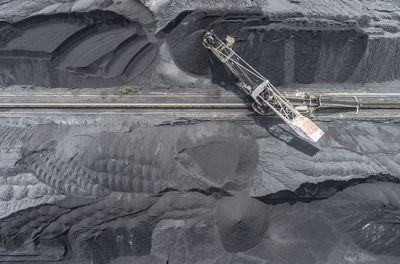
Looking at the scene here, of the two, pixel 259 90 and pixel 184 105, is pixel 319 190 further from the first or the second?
pixel 184 105

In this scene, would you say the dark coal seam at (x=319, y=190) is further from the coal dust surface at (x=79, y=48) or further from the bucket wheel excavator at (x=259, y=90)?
the coal dust surface at (x=79, y=48)

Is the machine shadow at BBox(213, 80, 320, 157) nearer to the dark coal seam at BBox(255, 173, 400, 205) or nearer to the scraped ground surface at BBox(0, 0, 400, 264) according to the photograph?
the scraped ground surface at BBox(0, 0, 400, 264)

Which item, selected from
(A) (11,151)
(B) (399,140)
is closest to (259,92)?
(B) (399,140)

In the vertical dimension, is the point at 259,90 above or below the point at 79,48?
below

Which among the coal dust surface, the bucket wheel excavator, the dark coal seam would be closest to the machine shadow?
the bucket wheel excavator

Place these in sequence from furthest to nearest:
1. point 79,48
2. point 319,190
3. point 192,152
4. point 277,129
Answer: point 79,48 → point 277,129 → point 319,190 → point 192,152

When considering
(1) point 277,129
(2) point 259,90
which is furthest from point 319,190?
(2) point 259,90

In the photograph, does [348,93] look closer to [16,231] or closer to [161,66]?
[161,66]
